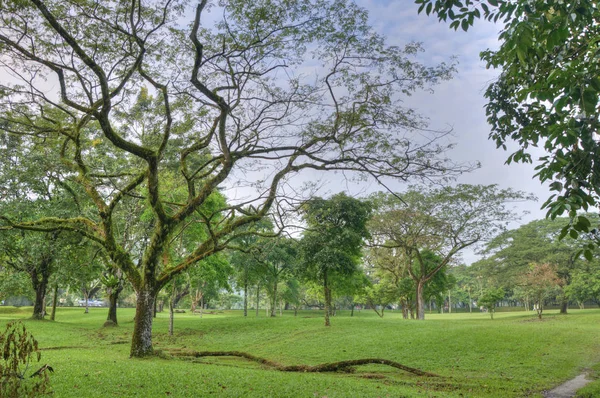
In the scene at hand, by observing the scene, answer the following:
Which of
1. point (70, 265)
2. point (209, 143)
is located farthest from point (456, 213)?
point (70, 265)

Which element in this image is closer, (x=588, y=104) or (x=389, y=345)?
(x=588, y=104)

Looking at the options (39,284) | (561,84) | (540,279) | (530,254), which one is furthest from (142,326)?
(530,254)

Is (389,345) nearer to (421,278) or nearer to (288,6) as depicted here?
(288,6)

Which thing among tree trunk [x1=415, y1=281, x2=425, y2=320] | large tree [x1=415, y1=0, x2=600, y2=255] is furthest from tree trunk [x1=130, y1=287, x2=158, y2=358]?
tree trunk [x1=415, y1=281, x2=425, y2=320]

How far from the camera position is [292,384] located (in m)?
7.73

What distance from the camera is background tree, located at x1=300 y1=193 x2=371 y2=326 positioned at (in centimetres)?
2020

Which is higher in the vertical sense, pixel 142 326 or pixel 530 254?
pixel 530 254

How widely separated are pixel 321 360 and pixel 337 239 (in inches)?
313

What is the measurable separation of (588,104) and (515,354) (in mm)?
12861

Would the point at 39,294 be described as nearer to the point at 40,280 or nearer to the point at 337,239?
the point at 40,280

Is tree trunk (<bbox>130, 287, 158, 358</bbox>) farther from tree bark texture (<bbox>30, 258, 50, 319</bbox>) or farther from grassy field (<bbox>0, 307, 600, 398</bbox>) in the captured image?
tree bark texture (<bbox>30, 258, 50, 319</bbox>)

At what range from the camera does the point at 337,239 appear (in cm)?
2030

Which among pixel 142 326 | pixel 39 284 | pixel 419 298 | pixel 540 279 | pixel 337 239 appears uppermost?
pixel 337 239

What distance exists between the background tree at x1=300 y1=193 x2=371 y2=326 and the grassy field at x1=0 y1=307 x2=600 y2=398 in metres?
3.40
